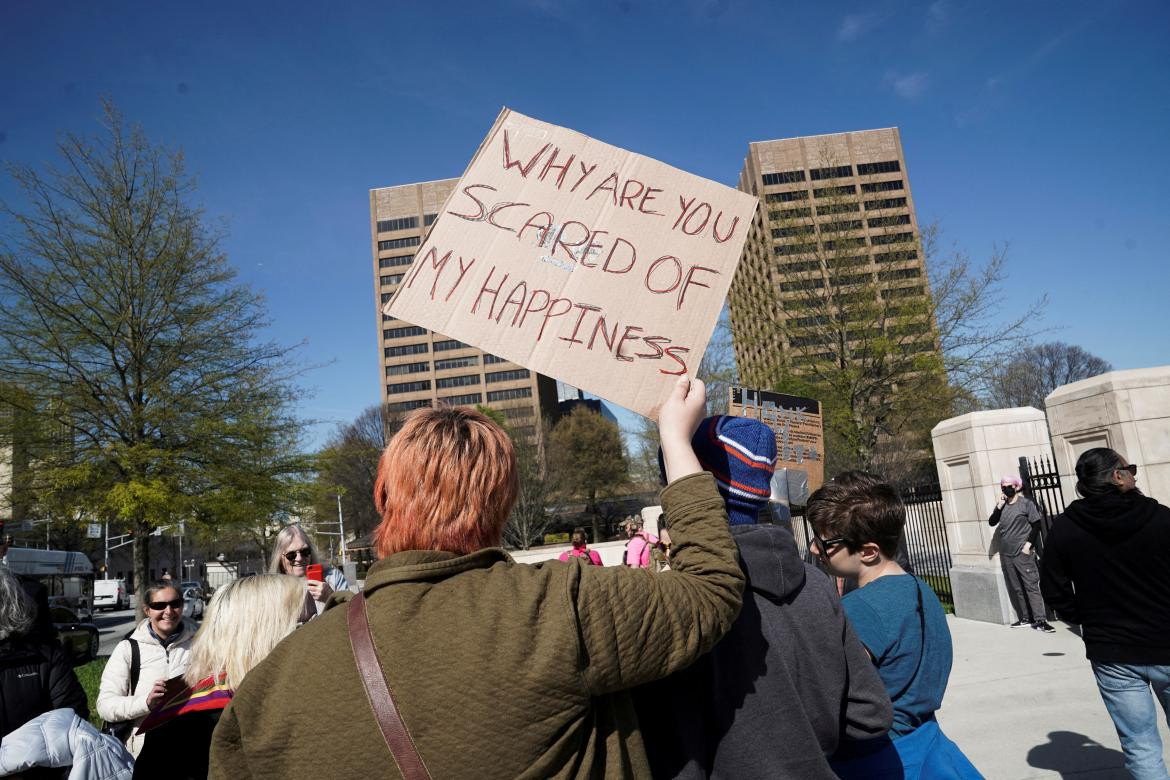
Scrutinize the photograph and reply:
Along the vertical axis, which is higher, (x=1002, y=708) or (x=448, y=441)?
(x=448, y=441)

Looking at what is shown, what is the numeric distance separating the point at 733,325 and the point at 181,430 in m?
13.6

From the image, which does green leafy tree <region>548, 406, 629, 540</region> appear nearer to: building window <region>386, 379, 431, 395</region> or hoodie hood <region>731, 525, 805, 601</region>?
building window <region>386, 379, 431, 395</region>

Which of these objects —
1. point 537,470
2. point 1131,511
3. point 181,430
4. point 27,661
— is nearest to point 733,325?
point 181,430

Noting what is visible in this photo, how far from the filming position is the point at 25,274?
505 inches

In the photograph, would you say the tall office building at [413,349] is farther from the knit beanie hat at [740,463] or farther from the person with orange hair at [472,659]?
the person with orange hair at [472,659]

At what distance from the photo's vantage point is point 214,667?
9.18 feet

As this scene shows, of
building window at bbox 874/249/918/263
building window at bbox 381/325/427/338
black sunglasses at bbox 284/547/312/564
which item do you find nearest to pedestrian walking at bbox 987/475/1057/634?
black sunglasses at bbox 284/547/312/564

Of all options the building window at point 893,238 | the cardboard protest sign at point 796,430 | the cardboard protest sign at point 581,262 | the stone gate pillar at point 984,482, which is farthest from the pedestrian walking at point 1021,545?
the building window at point 893,238

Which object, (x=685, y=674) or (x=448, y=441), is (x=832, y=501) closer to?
(x=685, y=674)

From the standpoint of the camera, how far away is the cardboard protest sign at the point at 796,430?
5.38 m

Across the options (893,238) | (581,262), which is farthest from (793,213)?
(581,262)

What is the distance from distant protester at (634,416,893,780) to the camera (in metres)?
1.51

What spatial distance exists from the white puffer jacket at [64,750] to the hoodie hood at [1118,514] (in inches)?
171

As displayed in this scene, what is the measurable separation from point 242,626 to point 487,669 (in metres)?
2.09
